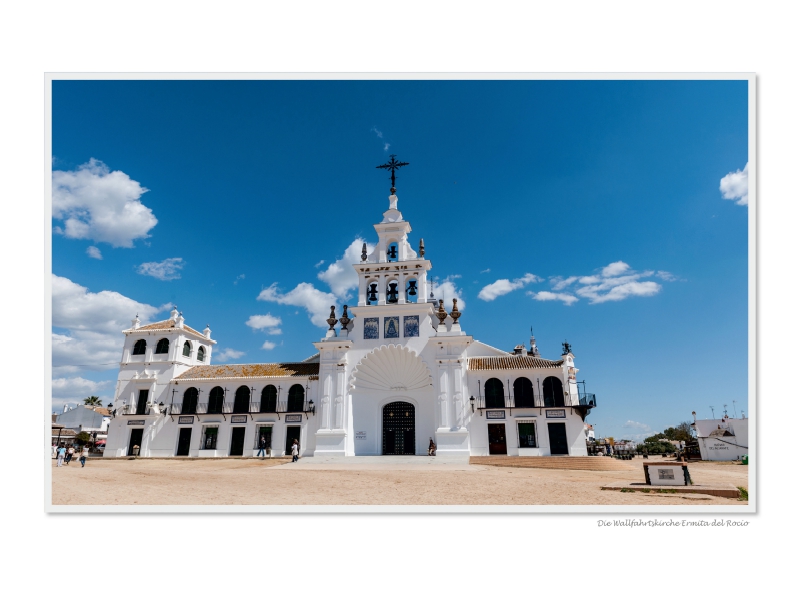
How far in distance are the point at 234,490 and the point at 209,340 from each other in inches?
679

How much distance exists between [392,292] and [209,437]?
33.7 ft

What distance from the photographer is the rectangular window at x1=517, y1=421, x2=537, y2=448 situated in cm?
1795

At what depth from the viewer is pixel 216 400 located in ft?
68.6

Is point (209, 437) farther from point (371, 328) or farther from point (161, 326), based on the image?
point (371, 328)

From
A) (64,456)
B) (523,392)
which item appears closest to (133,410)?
(64,456)

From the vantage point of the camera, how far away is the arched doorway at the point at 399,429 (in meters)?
18.5

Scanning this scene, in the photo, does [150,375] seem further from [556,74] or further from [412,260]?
[556,74]

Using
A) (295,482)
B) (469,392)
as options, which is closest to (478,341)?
(469,392)

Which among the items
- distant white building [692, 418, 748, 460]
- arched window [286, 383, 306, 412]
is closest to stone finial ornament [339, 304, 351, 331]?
arched window [286, 383, 306, 412]

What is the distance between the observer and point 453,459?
16.2 metres

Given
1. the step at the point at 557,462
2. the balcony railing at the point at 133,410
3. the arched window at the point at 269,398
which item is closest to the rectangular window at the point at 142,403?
the balcony railing at the point at 133,410
